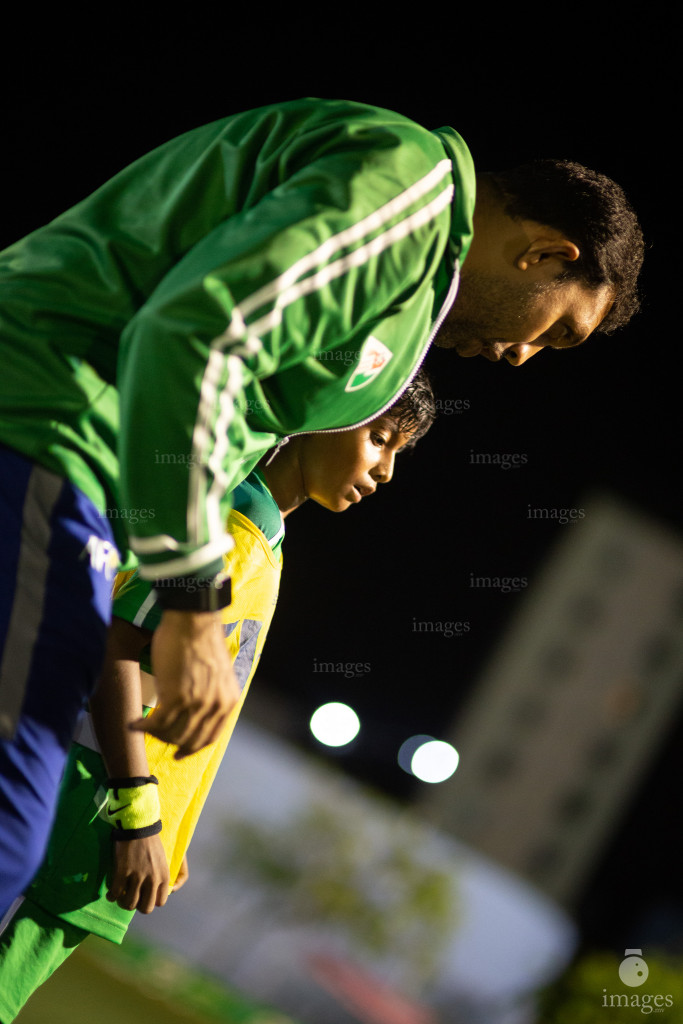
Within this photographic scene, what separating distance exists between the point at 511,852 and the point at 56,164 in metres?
24.4

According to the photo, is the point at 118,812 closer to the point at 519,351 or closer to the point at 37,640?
the point at 37,640

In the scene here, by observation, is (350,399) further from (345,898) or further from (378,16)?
(345,898)

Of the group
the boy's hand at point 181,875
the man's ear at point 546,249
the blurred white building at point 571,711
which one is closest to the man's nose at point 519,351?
the man's ear at point 546,249

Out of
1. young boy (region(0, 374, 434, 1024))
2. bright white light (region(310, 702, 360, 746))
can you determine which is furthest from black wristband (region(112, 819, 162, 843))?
bright white light (region(310, 702, 360, 746))

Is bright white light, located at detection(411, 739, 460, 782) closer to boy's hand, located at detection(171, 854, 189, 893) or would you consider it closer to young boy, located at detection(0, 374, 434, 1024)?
boy's hand, located at detection(171, 854, 189, 893)

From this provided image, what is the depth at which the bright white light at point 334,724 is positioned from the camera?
9.93m

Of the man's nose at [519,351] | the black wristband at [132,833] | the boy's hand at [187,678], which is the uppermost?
the man's nose at [519,351]

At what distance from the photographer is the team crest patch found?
832mm

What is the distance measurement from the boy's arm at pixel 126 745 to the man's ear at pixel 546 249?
0.62 metres

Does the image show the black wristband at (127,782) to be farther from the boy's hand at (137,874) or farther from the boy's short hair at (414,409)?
the boy's short hair at (414,409)

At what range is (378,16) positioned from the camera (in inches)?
117

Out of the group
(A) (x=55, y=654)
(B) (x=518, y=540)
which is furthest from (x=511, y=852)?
(A) (x=55, y=654)

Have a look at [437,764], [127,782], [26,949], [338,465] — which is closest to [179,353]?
[127,782]

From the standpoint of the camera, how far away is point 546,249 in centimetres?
95
